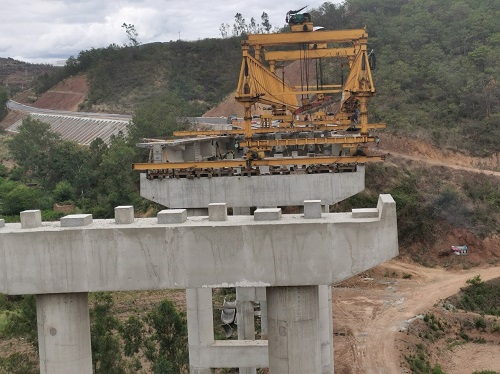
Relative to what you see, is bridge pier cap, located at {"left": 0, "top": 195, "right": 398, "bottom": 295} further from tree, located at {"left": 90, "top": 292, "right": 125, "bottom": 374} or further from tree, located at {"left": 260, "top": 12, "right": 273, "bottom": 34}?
tree, located at {"left": 260, "top": 12, "right": 273, "bottom": 34}

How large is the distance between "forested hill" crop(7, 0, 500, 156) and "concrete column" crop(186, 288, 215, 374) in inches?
1438

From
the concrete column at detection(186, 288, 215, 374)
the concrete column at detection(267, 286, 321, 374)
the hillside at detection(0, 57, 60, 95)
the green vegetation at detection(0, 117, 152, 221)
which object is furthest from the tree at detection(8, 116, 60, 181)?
the hillside at detection(0, 57, 60, 95)

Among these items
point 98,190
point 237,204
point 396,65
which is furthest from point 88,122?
point 237,204

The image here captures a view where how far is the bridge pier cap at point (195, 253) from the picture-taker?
30.3 feet

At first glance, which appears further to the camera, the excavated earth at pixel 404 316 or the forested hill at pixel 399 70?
the forested hill at pixel 399 70

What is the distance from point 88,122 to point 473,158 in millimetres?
48274

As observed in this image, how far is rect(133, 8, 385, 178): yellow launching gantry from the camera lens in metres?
19.4

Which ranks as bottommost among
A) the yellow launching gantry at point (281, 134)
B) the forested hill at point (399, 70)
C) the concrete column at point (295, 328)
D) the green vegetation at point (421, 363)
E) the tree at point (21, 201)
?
the green vegetation at point (421, 363)

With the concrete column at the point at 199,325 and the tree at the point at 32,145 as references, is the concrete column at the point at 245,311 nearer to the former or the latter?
the concrete column at the point at 199,325

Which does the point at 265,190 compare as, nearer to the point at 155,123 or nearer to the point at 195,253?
the point at 195,253

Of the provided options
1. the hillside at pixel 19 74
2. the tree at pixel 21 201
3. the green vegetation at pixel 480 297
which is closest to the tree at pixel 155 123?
the tree at pixel 21 201

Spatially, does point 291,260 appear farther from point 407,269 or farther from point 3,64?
point 3,64

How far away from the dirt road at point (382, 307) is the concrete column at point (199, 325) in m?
8.15

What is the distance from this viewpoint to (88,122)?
3034 inches
